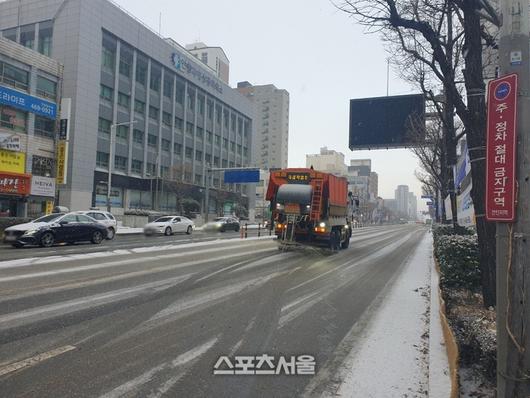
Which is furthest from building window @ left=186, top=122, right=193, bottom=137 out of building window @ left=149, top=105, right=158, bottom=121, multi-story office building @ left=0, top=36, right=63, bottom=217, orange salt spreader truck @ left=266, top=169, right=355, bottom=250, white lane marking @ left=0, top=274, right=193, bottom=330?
white lane marking @ left=0, top=274, right=193, bottom=330

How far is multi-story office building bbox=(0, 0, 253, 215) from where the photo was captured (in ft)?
142

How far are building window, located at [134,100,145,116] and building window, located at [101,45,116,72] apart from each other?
533cm

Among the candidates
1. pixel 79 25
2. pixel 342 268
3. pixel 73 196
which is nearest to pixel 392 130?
pixel 342 268

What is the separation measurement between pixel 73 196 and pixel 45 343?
3971 centimetres

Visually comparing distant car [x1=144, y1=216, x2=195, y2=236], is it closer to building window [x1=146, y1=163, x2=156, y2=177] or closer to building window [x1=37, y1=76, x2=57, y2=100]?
building window [x1=37, y1=76, x2=57, y2=100]

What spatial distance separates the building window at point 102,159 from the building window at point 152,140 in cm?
860

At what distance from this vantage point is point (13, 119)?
32.0m

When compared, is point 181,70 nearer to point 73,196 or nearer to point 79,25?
point 79,25

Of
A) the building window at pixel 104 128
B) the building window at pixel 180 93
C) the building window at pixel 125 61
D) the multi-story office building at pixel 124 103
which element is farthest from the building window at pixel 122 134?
the building window at pixel 180 93

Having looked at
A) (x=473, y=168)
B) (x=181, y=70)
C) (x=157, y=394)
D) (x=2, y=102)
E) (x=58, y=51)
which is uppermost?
(x=181, y=70)

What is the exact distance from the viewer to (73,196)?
41.2 metres

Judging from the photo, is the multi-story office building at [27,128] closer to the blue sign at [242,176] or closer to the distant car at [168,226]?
the distant car at [168,226]

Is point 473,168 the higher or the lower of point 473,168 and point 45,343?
the higher
